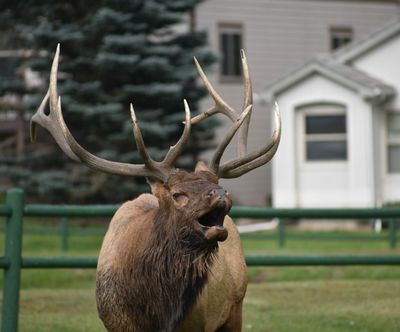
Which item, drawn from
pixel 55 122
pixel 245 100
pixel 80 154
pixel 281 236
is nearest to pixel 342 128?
pixel 281 236

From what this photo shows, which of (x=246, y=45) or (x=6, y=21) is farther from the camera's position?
(x=246, y=45)

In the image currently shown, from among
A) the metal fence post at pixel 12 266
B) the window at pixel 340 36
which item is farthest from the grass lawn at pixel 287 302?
the window at pixel 340 36

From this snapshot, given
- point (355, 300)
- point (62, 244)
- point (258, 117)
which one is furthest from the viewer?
point (258, 117)

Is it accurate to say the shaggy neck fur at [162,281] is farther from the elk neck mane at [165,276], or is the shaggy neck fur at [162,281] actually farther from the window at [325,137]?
the window at [325,137]

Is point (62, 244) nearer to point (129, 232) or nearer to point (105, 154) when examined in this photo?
point (105, 154)

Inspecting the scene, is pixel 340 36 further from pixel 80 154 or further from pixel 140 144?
pixel 140 144

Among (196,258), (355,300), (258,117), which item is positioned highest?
(258,117)

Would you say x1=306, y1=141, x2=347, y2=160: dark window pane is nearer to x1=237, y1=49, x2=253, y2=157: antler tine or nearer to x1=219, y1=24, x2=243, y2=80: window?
x1=219, y1=24, x2=243, y2=80: window

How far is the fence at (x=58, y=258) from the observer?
8117mm

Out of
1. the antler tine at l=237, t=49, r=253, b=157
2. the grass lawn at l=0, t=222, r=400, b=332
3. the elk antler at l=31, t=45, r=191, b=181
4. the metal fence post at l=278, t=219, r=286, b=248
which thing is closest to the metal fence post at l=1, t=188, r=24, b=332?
Result: the grass lawn at l=0, t=222, r=400, b=332

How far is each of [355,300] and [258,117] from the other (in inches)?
713

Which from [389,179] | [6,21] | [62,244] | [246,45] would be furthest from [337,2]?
[62,244]

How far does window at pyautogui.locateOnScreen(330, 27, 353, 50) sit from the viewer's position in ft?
100

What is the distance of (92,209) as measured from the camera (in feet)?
29.4
